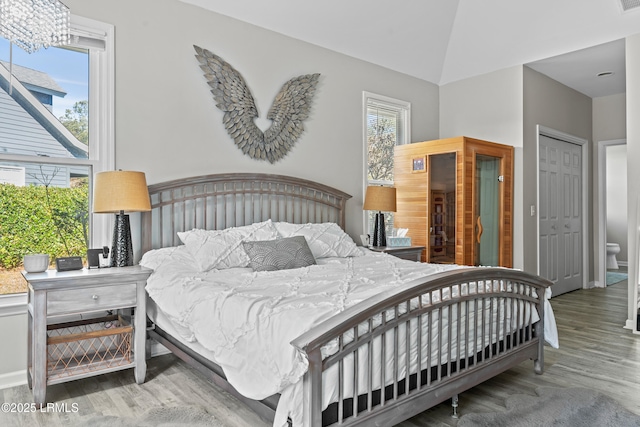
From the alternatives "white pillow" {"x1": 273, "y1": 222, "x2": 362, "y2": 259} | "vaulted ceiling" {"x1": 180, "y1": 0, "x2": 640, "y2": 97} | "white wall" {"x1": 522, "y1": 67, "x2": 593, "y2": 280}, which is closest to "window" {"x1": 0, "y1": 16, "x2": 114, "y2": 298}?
"vaulted ceiling" {"x1": 180, "y1": 0, "x2": 640, "y2": 97}

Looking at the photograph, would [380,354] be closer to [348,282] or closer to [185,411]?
[348,282]

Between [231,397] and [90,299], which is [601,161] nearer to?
[231,397]

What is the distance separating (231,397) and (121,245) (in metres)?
1.24

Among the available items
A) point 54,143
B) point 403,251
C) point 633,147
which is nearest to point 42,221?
point 54,143

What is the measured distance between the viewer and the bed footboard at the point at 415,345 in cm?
166

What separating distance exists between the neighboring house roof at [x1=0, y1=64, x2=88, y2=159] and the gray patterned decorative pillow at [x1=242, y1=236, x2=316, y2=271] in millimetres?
1456

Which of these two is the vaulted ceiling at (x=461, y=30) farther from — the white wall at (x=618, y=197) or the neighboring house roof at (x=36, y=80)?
the white wall at (x=618, y=197)

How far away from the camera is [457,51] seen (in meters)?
5.17

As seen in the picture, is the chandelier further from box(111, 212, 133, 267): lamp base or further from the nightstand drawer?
the nightstand drawer

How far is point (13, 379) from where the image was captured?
2.80 meters

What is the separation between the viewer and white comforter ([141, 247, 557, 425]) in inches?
67.8

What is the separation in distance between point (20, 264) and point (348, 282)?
2.23m

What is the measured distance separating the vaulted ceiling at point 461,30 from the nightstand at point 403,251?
2.10 meters

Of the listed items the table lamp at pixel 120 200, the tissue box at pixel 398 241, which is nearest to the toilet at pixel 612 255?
the tissue box at pixel 398 241
